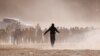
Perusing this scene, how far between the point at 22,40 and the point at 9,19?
2838 centimetres

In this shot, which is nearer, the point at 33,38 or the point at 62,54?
the point at 62,54

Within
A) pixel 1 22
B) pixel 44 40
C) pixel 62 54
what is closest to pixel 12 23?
pixel 1 22

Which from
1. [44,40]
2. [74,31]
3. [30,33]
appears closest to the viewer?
[44,40]

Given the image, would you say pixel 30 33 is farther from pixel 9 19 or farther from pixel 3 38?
pixel 9 19

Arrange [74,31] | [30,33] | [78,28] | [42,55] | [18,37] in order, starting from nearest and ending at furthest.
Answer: [42,55] < [18,37] < [30,33] < [74,31] < [78,28]

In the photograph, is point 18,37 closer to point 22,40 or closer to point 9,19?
point 22,40

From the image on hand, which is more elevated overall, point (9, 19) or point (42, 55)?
point (9, 19)

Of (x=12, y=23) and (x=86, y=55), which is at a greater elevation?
(x=12, y=23)

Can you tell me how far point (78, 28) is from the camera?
313 feet

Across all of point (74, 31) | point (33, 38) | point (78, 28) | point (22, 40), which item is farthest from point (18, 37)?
point (78, 28)

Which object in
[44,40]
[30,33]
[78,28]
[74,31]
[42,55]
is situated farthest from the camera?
[78,28]

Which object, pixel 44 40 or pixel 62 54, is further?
pixel 44 40

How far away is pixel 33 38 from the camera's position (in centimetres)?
7875

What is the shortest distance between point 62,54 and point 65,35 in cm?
5262
